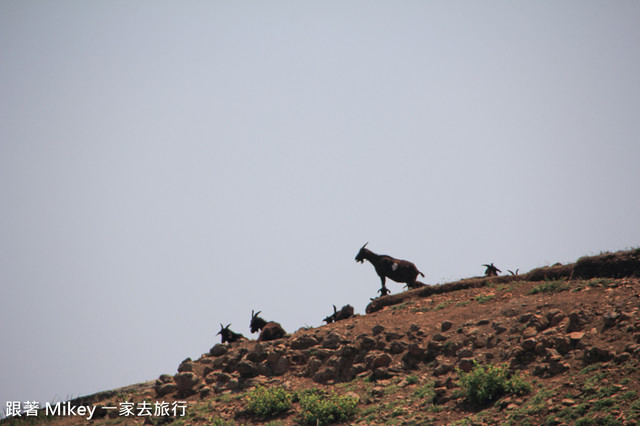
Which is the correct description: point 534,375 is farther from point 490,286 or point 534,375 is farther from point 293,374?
point 490,286

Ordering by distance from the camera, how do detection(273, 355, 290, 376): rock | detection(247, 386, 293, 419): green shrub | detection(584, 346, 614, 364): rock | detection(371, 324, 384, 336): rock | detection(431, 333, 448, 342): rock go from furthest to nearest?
detection(371, 324, 384, 336): rock, detection(273, 355, 290, 376): rock, detection(431, 333, 448, 342): rock, detection(247, 386, 293, 419): green shrub, detection(584, 346, 614, 364): rock

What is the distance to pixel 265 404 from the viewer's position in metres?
13.2

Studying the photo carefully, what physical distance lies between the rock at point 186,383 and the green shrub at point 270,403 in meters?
2.64

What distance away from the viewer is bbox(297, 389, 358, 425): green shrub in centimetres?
1212

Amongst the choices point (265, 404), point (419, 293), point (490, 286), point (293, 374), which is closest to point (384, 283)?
point (419, 293)

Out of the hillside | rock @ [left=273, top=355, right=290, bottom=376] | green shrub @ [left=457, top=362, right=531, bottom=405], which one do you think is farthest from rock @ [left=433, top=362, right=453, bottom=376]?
rock @ [left=273, top=355, right=290, bottom=376]

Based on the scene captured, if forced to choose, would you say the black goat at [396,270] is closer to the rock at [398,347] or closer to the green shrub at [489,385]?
the rock at [398,347]

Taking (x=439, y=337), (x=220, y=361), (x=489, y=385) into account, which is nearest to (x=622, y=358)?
(x=489, y=385)

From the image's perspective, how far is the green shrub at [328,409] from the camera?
12125 millimetres

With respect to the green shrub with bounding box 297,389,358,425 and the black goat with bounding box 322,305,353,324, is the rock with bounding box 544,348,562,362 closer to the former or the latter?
the green shrub with bounding box 297,389,358,425

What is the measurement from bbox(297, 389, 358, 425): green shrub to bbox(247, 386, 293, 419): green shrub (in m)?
0.57

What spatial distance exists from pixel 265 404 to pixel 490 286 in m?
8.94

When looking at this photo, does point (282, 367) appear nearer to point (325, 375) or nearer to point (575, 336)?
point (325, 375)

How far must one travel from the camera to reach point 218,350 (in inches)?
703
